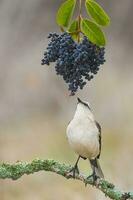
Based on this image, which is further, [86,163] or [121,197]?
[86,163]

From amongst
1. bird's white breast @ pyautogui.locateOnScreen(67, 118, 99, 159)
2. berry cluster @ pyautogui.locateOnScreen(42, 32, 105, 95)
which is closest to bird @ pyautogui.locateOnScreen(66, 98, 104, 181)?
bird's white breast @ pyautogui.locateOnScreen(67, 118, 99, 159)

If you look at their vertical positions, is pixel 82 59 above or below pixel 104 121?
below

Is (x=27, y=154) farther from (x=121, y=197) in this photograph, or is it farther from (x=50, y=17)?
(x=121, y=197)

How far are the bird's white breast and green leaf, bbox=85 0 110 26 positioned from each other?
1.10 ft

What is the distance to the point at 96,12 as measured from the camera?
794 mm

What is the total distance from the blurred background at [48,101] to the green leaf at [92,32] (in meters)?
0.71

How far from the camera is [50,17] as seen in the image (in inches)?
62.6

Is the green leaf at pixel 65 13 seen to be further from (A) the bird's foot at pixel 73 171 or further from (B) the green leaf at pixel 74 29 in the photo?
(A) the bird's foot at pixel 73 171

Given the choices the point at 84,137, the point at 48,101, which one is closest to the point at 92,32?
the point at 84,137

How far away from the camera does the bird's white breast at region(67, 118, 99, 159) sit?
43.1 inches

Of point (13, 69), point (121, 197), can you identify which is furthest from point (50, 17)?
point (121, 197)

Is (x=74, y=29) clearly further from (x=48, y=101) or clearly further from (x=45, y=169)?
(x=48, y=101)

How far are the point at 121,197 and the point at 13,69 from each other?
61 centimetres

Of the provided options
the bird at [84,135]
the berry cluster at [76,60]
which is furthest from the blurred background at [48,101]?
the berry cluster at [76,60]
